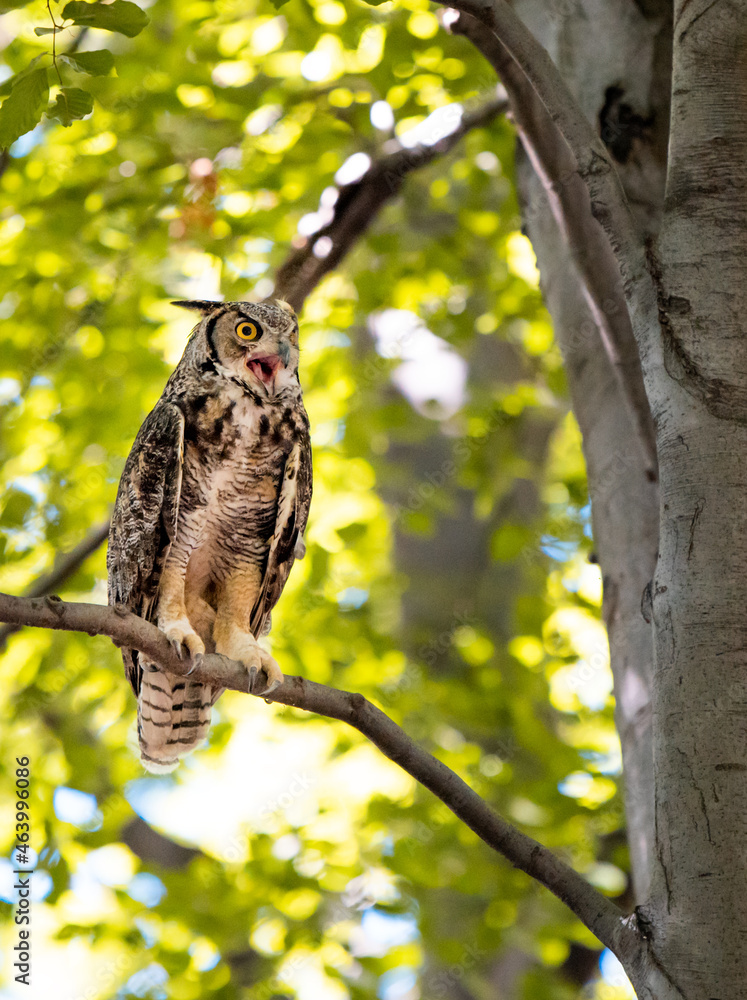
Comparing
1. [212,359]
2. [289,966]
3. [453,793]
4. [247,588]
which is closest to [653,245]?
[453,793]

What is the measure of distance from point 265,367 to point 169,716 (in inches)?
38.2

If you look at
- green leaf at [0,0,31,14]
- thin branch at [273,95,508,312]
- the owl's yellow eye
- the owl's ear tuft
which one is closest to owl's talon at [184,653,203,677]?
the owl's yellow eye

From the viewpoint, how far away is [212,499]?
A: 240cm

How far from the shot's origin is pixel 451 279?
467cm

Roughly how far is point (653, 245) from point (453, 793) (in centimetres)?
100

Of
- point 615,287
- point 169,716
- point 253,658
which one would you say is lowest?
point 169,716

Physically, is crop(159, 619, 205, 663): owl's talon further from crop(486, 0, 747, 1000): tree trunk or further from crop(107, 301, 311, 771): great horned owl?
crop(486, 0, 747, 1000): tree trunk

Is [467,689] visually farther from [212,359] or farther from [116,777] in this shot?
[212,359]

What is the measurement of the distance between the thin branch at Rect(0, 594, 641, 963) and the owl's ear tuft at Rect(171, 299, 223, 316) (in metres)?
1.19

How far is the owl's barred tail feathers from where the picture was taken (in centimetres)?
249

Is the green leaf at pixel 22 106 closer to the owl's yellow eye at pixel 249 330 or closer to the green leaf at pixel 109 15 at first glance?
the green leaf at pixel 109 15

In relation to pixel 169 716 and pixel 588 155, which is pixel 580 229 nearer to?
pixel 588 155

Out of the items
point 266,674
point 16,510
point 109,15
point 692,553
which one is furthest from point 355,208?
point 692,553

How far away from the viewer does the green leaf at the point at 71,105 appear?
5.91 feet
